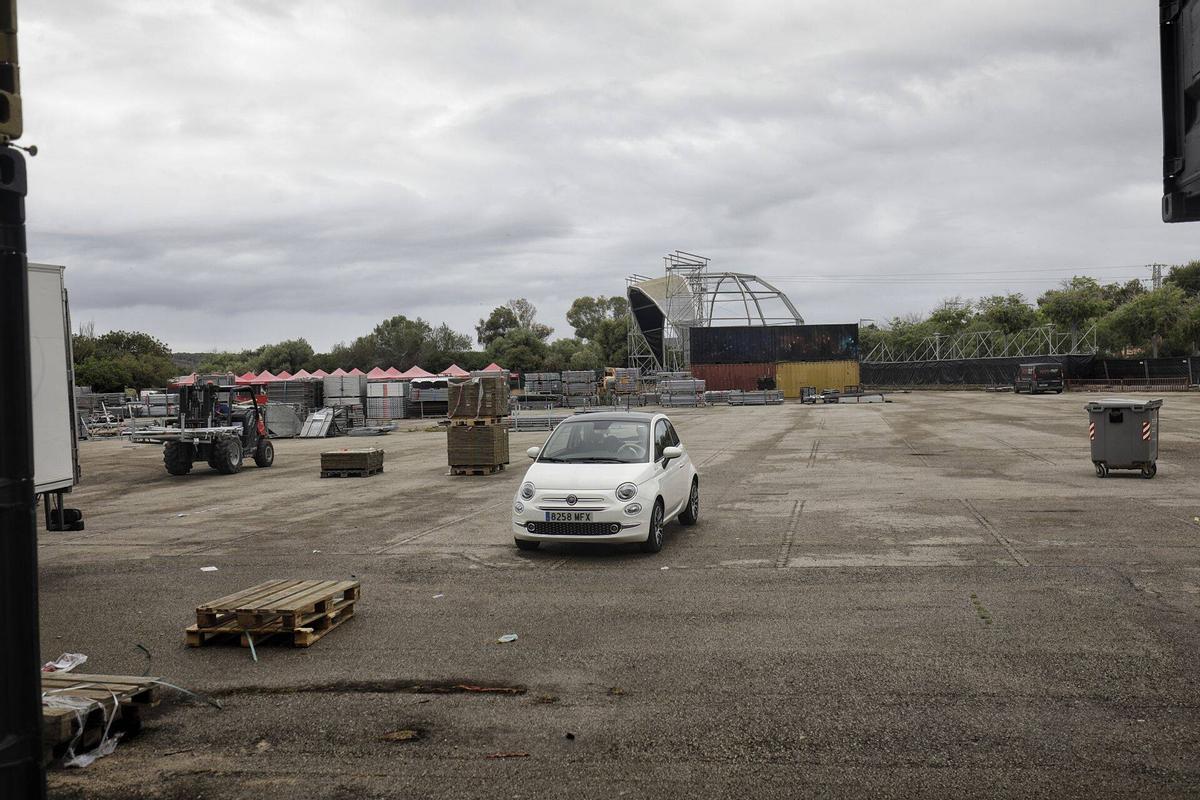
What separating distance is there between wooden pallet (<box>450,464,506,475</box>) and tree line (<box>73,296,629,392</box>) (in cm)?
6168

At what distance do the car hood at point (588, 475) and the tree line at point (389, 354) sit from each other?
7209 cm

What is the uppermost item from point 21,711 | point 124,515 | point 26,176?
point 26,176

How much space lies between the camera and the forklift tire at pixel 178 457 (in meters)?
23.7

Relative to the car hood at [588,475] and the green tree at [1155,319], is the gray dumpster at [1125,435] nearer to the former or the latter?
the car hood at [588,475]

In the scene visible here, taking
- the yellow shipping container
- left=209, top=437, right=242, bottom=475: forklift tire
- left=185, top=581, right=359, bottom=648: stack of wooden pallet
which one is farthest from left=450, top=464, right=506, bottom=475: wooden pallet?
the yellow shipping container

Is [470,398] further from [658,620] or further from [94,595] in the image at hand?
[658,620]

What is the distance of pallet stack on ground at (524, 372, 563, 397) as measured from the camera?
198ft

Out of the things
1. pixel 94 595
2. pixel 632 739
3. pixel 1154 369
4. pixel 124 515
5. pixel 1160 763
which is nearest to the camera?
pixel 1160 763

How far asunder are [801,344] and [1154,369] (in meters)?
26.7

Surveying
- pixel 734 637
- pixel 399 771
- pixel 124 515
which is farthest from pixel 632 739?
pixel 124 515

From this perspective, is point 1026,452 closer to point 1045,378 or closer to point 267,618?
point 267,618

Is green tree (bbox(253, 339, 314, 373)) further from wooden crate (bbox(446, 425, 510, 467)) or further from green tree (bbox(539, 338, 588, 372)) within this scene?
wooden crate (bbox(446, 425, 510, 467))

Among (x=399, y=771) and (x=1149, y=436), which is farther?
(x=1149, y=436)

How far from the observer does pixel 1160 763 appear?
16.0 ft
